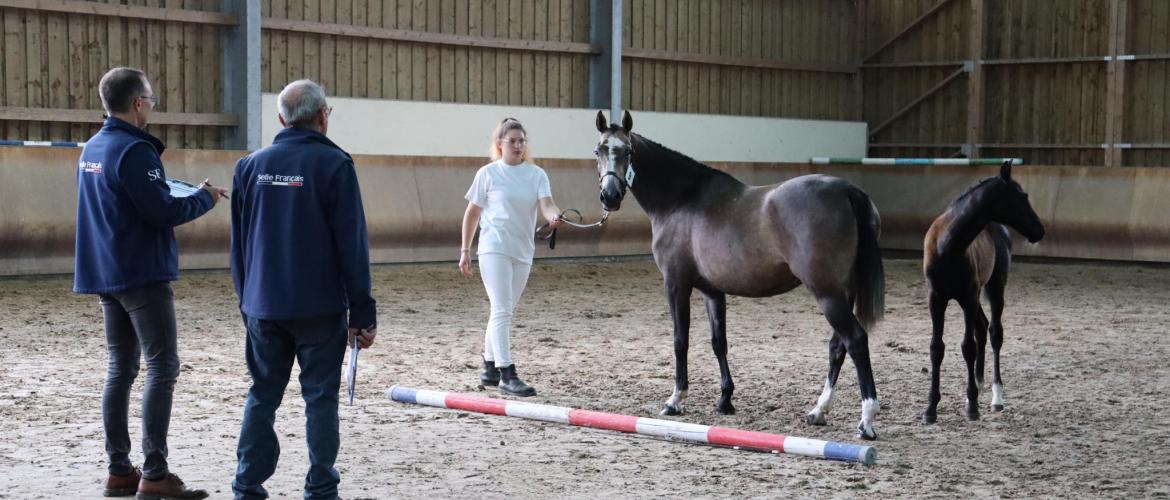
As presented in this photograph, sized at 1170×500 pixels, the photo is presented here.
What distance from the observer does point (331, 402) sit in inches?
180

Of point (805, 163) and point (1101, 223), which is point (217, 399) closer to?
point (1101, 223)

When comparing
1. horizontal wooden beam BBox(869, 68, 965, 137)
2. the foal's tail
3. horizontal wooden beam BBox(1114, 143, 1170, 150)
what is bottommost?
the foal's tail

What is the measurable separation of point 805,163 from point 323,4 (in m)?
8.02

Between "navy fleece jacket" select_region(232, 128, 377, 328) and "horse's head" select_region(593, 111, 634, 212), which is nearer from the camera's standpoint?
"navy fleece jacket" select_region(232, 128, 377, 328)

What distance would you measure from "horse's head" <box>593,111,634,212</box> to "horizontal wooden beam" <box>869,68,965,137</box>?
1524 centimetres

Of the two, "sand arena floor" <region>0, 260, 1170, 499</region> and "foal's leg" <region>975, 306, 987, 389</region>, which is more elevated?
"foal's leg" <region>975, 306, 987, 389</region>

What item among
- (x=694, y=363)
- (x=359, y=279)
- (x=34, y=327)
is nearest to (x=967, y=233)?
(x=694, y=363)

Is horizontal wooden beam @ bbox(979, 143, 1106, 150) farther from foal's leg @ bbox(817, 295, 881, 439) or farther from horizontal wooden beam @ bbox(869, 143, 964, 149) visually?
foal's leg @ bbox(817, 295, 881, 439)

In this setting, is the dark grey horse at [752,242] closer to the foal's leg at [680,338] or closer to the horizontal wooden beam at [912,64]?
the foal's leg at [680,338]

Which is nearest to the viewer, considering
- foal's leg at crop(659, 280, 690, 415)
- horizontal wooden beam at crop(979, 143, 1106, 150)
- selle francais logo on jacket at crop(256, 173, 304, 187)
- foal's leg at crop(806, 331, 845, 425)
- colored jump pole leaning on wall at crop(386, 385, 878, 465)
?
selle francais logo on jacket at crop(256, 173, 304, 187)

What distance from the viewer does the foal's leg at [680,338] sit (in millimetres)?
7051

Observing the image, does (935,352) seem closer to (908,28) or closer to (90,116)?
(90,116)

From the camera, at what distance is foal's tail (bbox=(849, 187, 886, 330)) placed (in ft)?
21.4

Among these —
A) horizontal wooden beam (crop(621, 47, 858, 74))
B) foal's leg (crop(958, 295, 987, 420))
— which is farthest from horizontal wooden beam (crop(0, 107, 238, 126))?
foal's leg (crop(958, 295, 987, 420))
